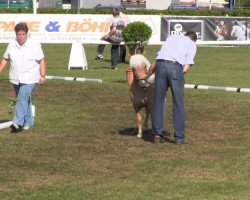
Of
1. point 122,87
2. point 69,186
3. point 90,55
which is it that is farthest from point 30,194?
point 90,55

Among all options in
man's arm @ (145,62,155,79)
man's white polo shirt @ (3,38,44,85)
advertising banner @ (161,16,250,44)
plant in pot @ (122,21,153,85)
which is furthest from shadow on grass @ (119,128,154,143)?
advertising banner @ (161,16,250,44)

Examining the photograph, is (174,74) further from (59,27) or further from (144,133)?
(59,27)

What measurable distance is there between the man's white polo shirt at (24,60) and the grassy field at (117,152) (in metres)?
0.92

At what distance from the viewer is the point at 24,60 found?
13352 millimetres

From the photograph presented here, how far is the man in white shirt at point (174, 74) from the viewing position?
1220cm

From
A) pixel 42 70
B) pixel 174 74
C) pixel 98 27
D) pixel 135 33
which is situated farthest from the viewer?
pixel 98 27

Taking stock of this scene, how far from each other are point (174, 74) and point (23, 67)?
8.73 feet

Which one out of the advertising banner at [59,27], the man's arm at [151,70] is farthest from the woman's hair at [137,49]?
the advertising banner at [59,27]

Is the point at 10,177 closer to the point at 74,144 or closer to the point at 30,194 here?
the point at 30,194

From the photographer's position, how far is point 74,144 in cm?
1251

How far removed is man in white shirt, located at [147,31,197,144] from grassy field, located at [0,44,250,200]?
395mm

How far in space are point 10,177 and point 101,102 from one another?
795cm

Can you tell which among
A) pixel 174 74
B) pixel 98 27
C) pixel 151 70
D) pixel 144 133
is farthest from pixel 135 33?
pixel 174 74

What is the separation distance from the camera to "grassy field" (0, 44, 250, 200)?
943 centimetres
